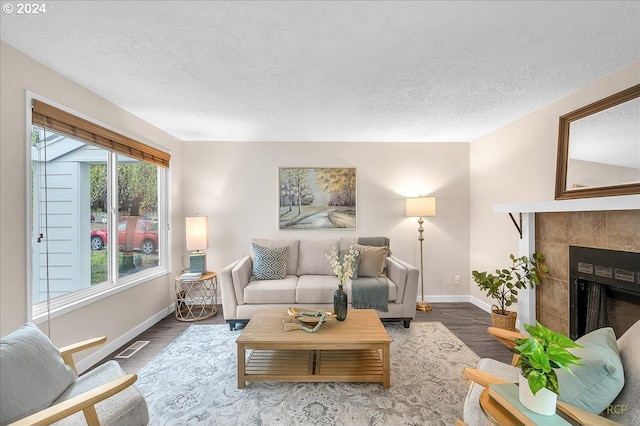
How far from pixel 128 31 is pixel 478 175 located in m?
4.25

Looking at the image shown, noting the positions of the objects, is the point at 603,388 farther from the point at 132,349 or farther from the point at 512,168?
the point at 132,349

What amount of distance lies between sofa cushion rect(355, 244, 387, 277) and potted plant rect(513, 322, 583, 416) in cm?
228

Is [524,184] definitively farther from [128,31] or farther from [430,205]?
[128,31]

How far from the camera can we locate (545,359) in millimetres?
1084

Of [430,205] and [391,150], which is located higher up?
[391,150]

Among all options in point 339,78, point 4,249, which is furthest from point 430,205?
point 4,249

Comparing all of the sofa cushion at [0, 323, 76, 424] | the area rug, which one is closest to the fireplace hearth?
the area rug

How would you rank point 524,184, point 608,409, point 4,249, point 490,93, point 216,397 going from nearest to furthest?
point 608,409 → point 4,249 → point 216,397 → point 490,93 → point 524,184

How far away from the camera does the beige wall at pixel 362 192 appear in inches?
163

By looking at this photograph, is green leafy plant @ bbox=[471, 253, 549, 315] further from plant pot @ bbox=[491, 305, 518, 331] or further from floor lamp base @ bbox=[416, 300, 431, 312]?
floor lamp base @ bbox=[416, 300, 431, 312]

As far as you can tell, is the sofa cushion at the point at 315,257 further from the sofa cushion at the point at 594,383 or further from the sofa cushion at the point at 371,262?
the sofa cushion at the point at 594,383

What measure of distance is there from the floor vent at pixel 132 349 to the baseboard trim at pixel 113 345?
0.36 ft

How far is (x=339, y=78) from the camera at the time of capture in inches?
88.3

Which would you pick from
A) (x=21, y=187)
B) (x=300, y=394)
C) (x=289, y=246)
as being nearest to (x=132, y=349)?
(x=21, y=187)
